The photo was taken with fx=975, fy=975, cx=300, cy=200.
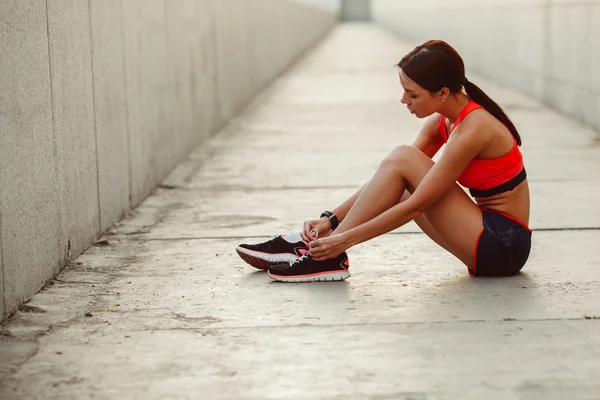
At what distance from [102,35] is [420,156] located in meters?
2.37

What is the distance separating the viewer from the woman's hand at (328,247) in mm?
4445

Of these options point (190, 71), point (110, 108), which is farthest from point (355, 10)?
point (110, 108)

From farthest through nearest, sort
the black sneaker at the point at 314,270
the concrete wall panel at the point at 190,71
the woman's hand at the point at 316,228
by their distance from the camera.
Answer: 1. the concrete wall panel at the point at 190,71
2. the woman's hand at the point at 316,228
3. the black sneaker at the point at 314,270

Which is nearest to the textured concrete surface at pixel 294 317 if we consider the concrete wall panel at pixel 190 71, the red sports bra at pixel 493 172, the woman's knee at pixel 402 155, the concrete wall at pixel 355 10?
the red sports bra at pixel 493 172

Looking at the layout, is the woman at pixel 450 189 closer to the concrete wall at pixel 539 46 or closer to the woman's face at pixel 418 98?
the woman's face at pixel 418 98

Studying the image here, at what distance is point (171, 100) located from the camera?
831 cm

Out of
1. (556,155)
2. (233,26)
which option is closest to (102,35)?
(556,155)

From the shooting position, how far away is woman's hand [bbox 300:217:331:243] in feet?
15.6

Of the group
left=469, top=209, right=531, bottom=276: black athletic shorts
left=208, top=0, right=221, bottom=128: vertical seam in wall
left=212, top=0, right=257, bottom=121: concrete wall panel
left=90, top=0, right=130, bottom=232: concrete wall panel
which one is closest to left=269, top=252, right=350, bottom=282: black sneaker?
left=469, top=209, right=531, bottom=276: black athletic shorts

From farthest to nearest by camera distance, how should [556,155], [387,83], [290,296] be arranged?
[387,83], [556,155], [290,296]

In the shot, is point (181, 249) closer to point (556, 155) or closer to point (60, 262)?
point (60, 262)

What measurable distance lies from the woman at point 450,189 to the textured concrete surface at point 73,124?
121 centimetres

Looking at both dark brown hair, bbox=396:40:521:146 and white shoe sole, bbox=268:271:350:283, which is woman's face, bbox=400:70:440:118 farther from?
white shoe sole, bbox=268:271:350:283

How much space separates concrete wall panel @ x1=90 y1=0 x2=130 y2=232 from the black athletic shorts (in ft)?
7.92
